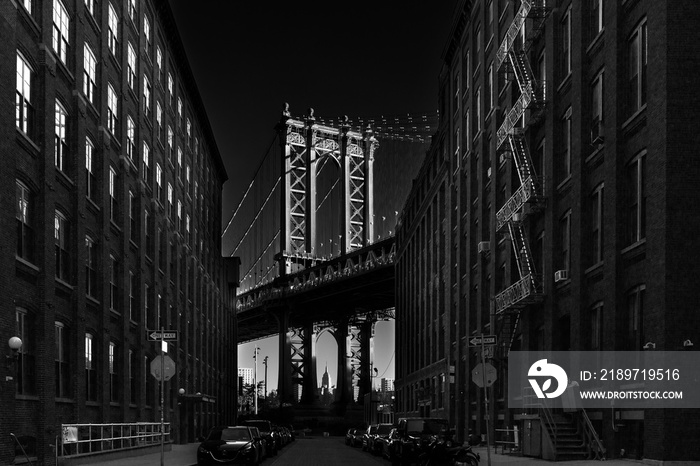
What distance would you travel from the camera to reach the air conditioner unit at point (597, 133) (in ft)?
90.8

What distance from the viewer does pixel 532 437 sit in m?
29.8

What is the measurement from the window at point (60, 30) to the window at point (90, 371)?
9.37 meters

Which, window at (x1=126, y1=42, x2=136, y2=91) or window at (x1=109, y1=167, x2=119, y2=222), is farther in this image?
window at (x1=126, y1=42, x2=136, y2=91)

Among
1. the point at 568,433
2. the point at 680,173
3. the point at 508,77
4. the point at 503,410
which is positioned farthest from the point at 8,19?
the point at 503,410

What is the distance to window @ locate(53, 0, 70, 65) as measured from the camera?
100 ft

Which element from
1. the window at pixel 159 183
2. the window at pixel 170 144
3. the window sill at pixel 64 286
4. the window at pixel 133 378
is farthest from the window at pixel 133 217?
the window sill at pixel 64 286

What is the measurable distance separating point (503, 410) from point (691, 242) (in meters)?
19.1

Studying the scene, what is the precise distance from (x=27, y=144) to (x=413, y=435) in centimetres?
1414

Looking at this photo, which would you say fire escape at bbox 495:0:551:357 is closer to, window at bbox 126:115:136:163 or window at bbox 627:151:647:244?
window at bbox 627:151:647:244

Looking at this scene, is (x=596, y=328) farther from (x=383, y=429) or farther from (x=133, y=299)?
(x=133, y=299)

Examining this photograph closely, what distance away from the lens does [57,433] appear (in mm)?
28734

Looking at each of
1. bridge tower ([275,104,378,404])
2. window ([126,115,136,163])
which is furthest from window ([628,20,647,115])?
bridge tower ([275,104,378,404])

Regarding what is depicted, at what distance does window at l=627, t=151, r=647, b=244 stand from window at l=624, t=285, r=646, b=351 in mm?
1343

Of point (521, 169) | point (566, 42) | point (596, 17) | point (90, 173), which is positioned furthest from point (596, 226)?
point (90, 173)
